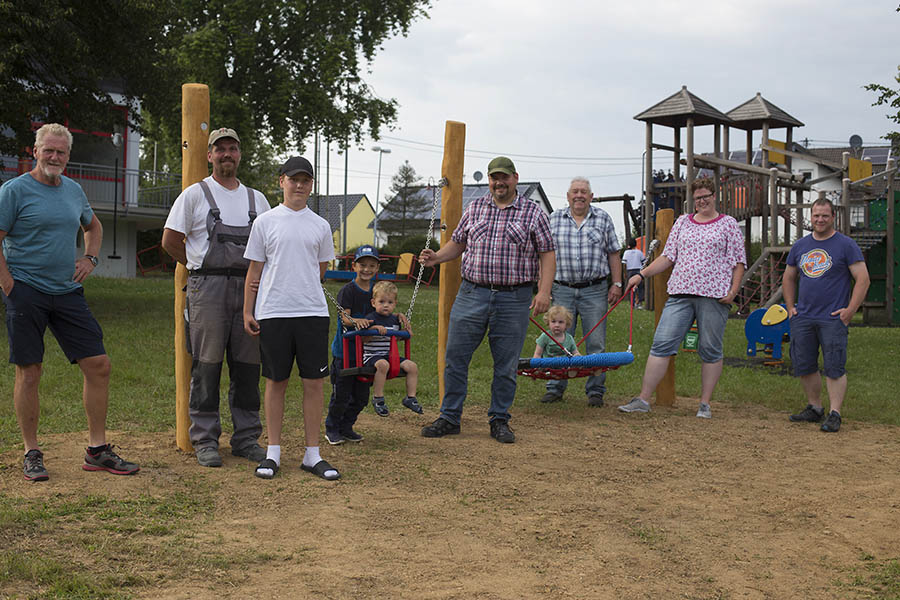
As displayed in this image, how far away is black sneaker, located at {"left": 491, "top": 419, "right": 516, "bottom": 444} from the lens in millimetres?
6754

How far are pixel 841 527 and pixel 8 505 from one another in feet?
13.7

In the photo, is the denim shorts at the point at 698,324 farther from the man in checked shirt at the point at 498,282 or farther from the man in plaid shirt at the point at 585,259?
the man in checked shirt at the point at 498,282

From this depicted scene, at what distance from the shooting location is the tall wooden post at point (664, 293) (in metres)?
8.71

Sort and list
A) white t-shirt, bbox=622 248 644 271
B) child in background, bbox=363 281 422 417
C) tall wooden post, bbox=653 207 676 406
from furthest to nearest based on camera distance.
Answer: white t-shirt, bbox=622 248 644 271 → tall wooden post, bbox=653 207 676 406 → child in background, bbox=363 281 422 417

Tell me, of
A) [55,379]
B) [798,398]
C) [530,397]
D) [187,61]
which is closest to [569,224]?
[530,397]

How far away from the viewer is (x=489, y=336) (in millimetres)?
6848

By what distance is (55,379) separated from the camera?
9.01 metres

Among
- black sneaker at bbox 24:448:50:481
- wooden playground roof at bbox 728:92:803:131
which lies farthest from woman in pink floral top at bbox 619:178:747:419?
wooden playground roof at bbox 728:92:803:131

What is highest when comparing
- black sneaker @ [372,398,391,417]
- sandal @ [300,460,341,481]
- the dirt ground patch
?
black sneaker @ [372,398,391,417]

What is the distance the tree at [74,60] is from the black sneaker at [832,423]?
12666 mm

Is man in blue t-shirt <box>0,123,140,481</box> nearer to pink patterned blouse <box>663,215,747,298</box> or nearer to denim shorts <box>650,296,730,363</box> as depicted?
denim shorts <box>650,296,730,363</box>

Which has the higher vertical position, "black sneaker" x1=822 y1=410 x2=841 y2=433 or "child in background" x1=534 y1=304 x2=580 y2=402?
"child in background" x1=534 y1=304 x2=580 y2=402

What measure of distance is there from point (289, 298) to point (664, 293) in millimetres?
4839

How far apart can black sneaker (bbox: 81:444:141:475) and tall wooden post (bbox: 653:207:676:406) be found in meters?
5.07
